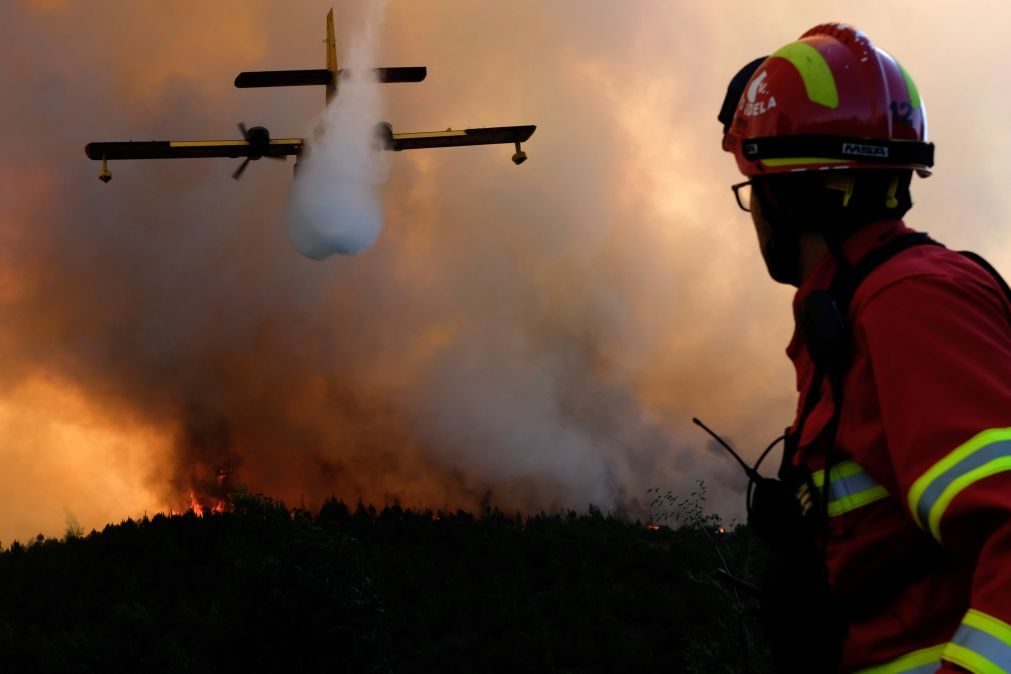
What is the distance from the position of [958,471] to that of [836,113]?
4.15 feet

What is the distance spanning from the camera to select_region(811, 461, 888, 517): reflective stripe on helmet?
2719 mm

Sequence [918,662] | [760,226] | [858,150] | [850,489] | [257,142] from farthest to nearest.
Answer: [257,142] → [760,226] → [858,150] → [850,489] → [918,662]

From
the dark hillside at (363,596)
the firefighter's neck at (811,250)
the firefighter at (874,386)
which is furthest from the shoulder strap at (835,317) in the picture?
the dark hillside at (363,596)

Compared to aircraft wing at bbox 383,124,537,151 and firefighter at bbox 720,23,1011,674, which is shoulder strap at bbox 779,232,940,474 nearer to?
firefighter at bbox 720,23,1011,674

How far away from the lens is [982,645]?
227 centimetres

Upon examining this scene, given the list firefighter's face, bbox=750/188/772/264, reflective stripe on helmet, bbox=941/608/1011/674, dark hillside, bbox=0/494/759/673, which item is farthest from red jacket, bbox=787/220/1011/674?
dark hillside, bbox=0/494/759/673

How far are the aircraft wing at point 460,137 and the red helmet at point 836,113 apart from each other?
38.7 metres

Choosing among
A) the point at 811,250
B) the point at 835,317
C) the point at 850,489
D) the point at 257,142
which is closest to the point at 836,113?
the point at 811,250

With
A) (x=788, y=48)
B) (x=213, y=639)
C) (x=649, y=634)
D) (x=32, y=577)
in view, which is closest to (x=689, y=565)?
(x=649, y=634)

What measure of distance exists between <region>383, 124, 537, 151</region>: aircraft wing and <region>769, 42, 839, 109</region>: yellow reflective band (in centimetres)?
3875

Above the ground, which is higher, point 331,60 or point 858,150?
point 331,60

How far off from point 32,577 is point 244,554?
1740 inches

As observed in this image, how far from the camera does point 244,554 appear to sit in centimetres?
3550

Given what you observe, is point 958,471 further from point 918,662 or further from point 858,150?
point 858,150
